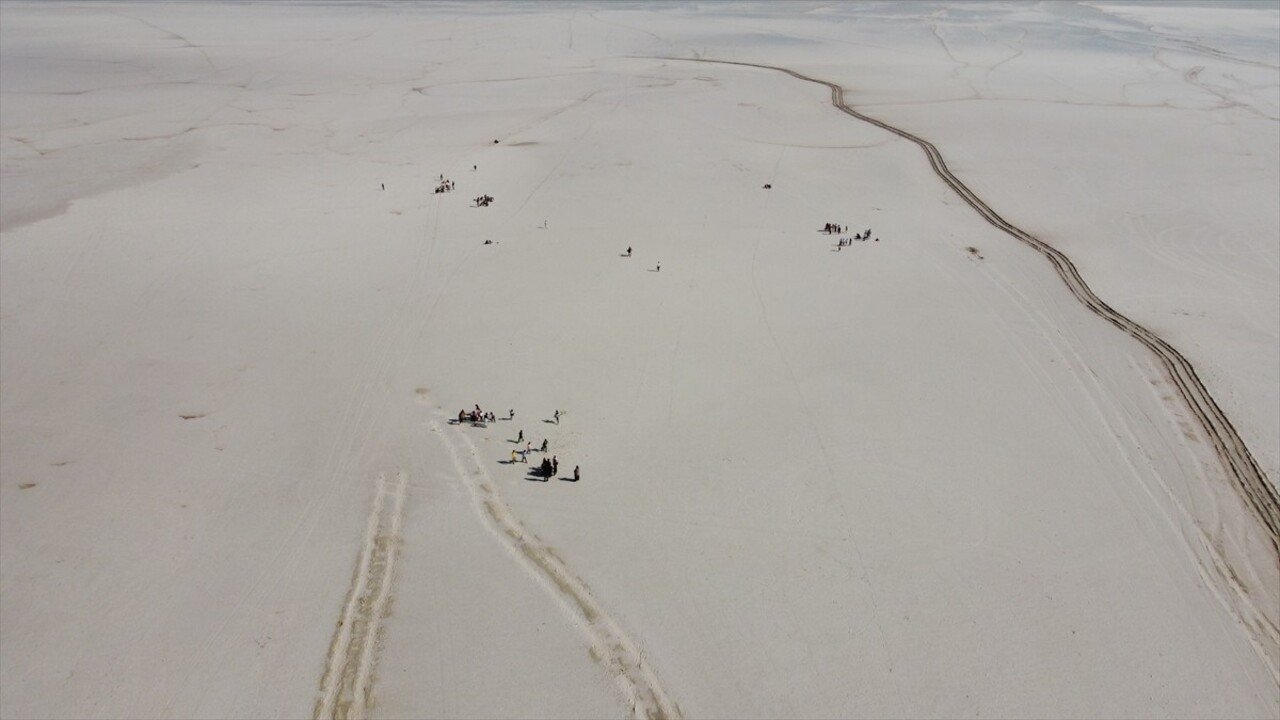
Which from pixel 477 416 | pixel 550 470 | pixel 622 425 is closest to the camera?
pixel 550 470

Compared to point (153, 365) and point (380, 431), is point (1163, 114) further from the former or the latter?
point (153, 365)

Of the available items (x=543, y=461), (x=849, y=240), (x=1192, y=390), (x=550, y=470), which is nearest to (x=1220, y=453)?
(x=1192, y=390)

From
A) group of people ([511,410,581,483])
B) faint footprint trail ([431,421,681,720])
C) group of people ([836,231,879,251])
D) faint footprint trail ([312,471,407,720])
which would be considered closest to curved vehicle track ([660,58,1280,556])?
group of people ([836,231,879,251])

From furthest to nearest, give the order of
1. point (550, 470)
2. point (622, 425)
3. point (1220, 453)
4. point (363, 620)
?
point (622, 425)
point (1220, 453)
point (550, 470)
point (363, 620)

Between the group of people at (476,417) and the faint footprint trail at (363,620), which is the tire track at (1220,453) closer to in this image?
the group of people at (476,417)

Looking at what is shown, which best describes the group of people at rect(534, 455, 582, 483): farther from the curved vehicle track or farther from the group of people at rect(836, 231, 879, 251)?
the group of people at rect(836, 231, 879, 251)

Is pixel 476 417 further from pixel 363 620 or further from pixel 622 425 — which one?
pixel 363 620
